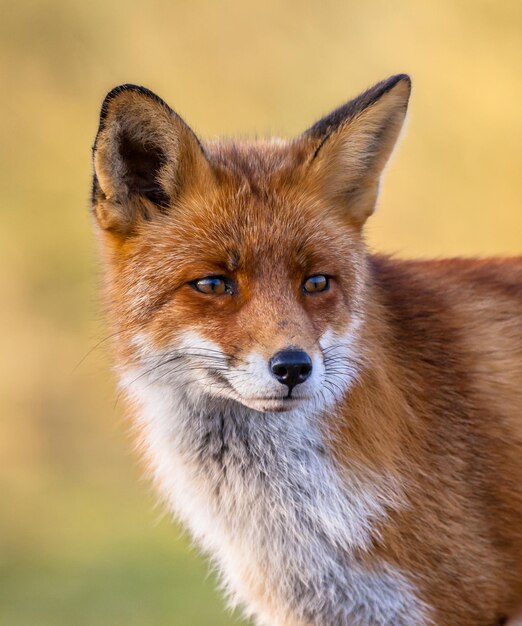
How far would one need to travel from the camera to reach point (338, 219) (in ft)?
13.2

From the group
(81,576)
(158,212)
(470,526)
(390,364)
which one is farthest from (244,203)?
(81,576)

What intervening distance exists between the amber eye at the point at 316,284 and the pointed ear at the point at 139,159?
0.57 m

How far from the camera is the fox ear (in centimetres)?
388

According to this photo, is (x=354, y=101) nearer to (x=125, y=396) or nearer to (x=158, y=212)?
(x=158, y=212)

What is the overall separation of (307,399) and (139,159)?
1.14 meters

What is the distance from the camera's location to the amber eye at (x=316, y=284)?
12.3 ft

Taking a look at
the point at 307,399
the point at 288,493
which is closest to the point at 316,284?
the point at 307,399

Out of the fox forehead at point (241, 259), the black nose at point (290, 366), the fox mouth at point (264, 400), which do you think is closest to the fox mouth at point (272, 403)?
the fox mouth at point (264, 400)

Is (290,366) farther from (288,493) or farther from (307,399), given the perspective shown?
(288,493)

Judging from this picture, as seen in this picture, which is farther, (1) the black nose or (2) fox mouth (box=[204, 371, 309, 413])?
(2) fox mouth (box=[204, 371, 309, 413])

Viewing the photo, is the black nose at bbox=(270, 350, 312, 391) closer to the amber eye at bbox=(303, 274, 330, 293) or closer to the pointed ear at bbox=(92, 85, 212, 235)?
the amber eye at bbox=(303, 274, 330, 293)

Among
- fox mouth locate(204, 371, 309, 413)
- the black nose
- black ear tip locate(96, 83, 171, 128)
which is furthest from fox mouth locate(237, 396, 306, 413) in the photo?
black ear tip locate(96, 83, 171, 128)

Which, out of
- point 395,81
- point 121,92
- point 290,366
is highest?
point 121,92

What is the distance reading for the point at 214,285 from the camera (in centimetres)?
368
